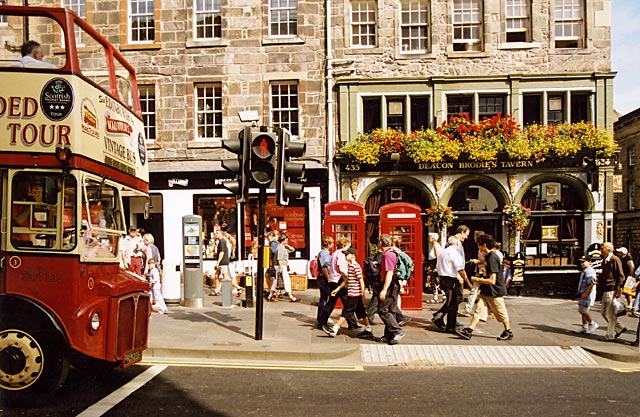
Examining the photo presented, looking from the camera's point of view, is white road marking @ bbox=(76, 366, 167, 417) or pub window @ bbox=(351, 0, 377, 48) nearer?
white road marking @ bbox=(76, 366, 167, 417)

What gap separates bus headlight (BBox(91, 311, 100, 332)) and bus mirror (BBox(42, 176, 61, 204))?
1.33 m

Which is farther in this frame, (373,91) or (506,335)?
(373,91)

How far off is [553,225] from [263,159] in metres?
13.1

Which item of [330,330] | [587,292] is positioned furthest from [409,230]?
[587,292]

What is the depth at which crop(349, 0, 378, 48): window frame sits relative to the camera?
1922 cm

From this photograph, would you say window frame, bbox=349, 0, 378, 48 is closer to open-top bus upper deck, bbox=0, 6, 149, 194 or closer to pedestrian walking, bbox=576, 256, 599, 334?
pedestrian walking, bbox=576, 256, 599, 334

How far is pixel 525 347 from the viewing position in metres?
9.87

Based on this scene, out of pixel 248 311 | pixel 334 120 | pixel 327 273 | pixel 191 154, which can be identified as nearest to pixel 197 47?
pixel 191 154

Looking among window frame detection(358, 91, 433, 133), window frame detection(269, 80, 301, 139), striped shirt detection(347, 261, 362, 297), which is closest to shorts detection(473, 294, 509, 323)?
striped shirt detection(347, 261, 362, 297)

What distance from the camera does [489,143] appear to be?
709 inches

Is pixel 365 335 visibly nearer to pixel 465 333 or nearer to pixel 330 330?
pixel 330 330

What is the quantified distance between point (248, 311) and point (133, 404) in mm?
7008

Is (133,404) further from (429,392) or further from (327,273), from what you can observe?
(327,273)

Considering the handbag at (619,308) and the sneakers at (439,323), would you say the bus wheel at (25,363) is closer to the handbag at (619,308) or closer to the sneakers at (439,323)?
the sneakers at (439,323)
